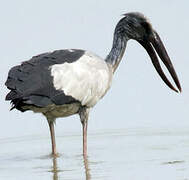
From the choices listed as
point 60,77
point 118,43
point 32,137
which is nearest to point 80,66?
point 60,77

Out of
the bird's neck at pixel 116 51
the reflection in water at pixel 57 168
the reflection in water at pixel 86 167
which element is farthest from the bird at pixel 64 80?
the reflection in water at pixel 57 168

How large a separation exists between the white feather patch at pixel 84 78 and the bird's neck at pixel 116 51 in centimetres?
61

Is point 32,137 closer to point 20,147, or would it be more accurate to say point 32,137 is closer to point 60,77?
point 20,147

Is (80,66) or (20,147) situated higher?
(80,66)

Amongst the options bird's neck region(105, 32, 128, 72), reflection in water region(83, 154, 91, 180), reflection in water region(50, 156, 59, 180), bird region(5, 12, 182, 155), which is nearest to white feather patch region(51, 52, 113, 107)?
bird region(5, 12, 182, 155)

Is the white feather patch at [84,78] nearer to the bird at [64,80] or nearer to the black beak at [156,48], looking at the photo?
the bird at [64,80]

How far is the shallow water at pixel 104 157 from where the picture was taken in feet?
46.2

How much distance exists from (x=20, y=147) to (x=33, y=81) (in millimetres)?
2889

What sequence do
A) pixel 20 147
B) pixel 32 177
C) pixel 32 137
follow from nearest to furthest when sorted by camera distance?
1. pixel 32 177
2. pixel 20 147
3. pixel 32 137

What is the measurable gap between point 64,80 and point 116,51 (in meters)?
1.95

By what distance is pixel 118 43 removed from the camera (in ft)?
56.9

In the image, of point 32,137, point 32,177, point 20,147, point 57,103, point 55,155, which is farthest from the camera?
point 32,137

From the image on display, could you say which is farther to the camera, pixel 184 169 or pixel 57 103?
pixel 57 103

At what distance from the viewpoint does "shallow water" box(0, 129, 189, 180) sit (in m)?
14.1
